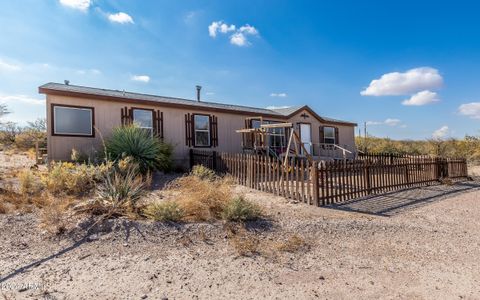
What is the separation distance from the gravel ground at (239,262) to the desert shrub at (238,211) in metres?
0.20

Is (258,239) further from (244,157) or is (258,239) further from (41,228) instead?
(244,157)

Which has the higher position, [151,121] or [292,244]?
[151,121]

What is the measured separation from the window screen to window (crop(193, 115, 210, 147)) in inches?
187

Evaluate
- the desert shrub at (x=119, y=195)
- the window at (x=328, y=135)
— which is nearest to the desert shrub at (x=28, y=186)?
the desert shrub at (x=119, y=195)

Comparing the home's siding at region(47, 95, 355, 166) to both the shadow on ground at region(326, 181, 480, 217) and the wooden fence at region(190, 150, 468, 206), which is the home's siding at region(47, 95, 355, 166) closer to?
the wooden fence at region(190, 150, 468, 206)

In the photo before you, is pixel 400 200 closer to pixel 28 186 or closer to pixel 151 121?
pixel 28 186

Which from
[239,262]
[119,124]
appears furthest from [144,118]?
[239,262]

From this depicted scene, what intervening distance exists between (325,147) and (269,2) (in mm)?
11528

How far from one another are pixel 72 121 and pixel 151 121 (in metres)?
3.09

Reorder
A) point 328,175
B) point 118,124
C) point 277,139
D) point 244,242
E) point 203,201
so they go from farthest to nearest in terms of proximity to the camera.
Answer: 1. point 277,139
2. point 118,124
3. point 328,175
4. point 203,201
5. point 244,242

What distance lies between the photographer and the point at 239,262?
346 centimetres

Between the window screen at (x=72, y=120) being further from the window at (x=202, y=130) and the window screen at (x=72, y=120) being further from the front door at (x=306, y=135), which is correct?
the front door at (x=306, y=135)

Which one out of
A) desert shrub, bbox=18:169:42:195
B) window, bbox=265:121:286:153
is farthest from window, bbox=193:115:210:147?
desert shrub, bbox=18:169:42:195

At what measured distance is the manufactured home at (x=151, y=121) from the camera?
10359 mm
